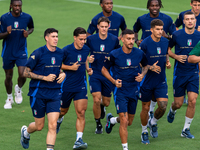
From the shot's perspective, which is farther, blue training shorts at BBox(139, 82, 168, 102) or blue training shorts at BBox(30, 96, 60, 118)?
blue training shorts at BBox(139, 82, 168, 102)

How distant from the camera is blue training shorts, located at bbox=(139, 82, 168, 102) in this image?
395 inches

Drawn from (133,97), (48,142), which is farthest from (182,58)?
(48,142)

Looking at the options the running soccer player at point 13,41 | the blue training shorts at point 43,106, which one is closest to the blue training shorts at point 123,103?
the blue training shorts at point 43,106

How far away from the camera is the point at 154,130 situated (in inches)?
410

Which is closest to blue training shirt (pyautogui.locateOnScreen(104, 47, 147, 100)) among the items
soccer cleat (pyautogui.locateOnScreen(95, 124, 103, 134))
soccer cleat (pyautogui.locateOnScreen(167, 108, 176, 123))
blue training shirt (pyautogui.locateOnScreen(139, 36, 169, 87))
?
blue training shirt (pyautogui.locateOnScreen(139, 36, 169, 87))

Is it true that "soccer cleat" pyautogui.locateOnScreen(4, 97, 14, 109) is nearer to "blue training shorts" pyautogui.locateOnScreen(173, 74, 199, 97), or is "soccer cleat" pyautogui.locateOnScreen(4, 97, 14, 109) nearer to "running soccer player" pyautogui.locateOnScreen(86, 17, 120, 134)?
"running soccer player" pyautogui.locateOnScreen(86, 17, 120, 134)

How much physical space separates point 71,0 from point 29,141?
691 inches

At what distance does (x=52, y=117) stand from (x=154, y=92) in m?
2.52

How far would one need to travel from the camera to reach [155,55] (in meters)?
9.98

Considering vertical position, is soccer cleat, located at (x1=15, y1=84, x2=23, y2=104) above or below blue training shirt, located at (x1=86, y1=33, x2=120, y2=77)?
below

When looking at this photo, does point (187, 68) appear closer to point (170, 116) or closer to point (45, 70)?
point (170, 116)

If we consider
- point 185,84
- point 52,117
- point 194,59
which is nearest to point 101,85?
point 185,84

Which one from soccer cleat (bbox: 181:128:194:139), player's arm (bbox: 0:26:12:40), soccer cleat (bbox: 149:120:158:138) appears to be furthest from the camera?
player's arm (bbox: 0:26:12:40)

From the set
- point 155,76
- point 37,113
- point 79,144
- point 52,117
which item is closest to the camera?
point 52,117
